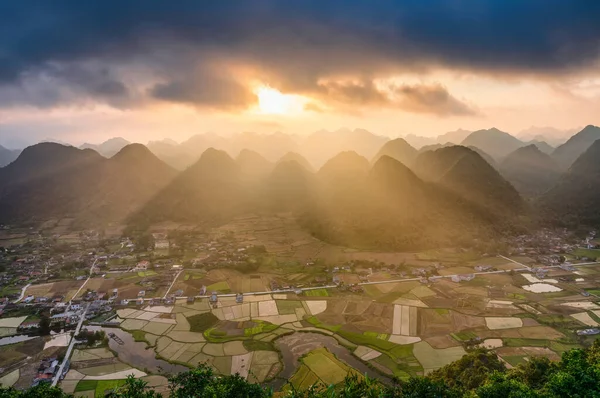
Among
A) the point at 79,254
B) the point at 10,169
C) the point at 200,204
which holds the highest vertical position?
the point at 10,169


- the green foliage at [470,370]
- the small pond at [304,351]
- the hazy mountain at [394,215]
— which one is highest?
the hazy mountain at [394,215]

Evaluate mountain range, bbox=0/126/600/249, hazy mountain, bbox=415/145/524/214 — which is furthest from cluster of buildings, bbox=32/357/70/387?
hazy mountain, bbox=415/145/524/214

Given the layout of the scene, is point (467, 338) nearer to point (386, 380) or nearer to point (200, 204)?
point (386, 380)

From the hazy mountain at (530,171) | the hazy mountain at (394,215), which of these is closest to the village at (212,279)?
the hazy mountain at (394,215)

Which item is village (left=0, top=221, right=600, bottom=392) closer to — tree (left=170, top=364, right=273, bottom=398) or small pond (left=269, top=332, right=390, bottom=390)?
small pond (left=269, top=332, right=390, bottom=390)

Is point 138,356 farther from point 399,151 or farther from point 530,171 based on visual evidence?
point 530,171

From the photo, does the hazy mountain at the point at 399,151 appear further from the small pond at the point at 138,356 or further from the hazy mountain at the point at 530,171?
the small pond at the point at 138,356

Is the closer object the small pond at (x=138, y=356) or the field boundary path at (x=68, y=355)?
the field boundary path at (x=68, y=355)

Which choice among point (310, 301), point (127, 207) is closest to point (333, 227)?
point (310, 301)
